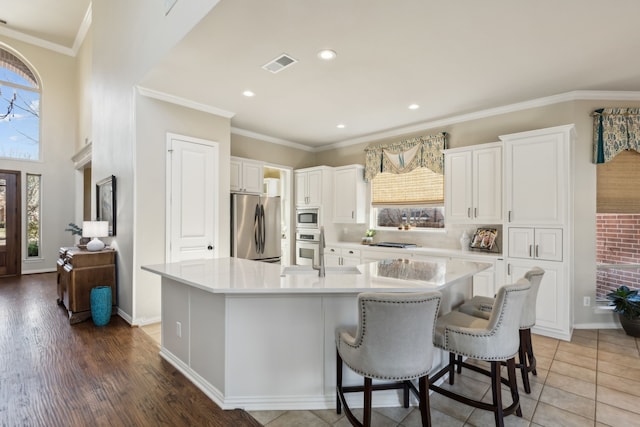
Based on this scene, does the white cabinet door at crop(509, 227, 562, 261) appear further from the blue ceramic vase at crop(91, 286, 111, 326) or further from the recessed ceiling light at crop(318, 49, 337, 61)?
the blue ceramic vase at crop(91, 286, 111, 326)

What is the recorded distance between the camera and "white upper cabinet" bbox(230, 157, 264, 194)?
4.99 metres

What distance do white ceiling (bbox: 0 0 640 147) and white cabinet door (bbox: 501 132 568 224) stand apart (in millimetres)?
632

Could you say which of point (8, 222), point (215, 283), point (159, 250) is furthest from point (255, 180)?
point (8, 222)

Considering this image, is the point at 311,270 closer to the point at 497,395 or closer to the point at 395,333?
the point at 395,333

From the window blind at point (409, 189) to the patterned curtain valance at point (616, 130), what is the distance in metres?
1.85

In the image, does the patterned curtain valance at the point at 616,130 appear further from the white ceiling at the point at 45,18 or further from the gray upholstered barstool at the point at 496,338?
the white ceiling at the point at 45,18

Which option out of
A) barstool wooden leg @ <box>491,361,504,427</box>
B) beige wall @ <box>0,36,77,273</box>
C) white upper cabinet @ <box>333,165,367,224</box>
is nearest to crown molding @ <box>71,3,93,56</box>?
beige wall @ <box>0,36,77,273</box>

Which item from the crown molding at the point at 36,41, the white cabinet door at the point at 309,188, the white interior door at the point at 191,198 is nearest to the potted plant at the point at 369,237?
the white cabinet door at the point at 309,188

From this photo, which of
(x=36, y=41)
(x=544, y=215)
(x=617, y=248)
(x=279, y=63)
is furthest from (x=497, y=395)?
(x=36, y=41)

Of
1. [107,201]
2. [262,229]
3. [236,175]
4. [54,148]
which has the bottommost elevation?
[262,229]

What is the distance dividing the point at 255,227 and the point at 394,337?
12.3 feet

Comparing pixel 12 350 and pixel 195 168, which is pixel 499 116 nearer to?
pixel 195 168

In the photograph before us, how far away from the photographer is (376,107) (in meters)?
4.16

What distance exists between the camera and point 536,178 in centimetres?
354
